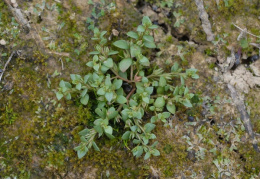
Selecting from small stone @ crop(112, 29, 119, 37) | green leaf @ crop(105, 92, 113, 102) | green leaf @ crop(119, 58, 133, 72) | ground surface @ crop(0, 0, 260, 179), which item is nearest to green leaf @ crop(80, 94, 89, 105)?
ground surface @ crop(0, 0, 260, 179)

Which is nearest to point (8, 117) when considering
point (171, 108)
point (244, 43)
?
point (171, 108)

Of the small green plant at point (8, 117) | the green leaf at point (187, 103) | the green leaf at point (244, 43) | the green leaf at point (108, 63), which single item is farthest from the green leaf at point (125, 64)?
the green leaf at point (244, 43)

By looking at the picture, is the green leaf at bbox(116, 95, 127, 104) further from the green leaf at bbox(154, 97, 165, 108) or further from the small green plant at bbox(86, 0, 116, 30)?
the small green plant at bbox(86, 0, 116, 30)

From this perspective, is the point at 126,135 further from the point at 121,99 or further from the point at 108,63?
the point at 108,63

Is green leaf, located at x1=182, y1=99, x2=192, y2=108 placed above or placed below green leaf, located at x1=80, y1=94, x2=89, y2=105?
below

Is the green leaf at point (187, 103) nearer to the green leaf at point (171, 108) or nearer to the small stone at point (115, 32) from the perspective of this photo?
the green leaf at point (171, 108)

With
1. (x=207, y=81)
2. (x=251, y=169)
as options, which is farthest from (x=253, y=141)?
(x=207, y=81)

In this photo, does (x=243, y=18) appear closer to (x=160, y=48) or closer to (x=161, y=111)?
(x=160, y=48)
